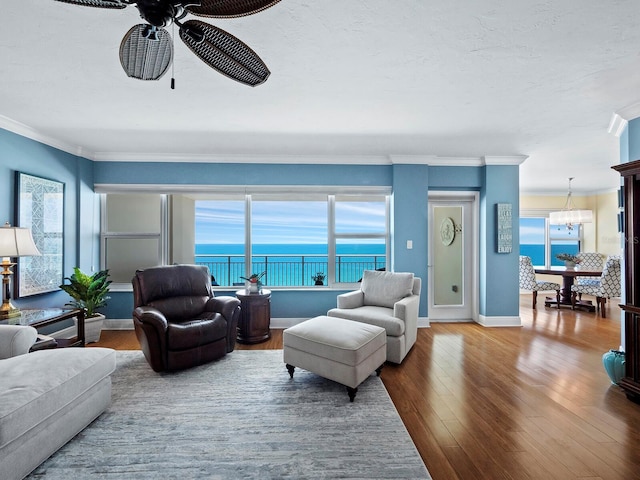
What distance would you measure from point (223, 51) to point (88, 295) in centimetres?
367

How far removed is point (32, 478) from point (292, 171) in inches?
153

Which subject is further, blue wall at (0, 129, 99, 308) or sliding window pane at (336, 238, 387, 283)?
sliding window pane at (336, 238, 387, 283)

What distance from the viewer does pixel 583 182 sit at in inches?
255

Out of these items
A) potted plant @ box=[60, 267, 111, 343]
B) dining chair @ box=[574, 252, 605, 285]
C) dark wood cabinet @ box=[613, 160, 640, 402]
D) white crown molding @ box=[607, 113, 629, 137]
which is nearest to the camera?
dark wood cabinet @ box=[613, 160, 640, 402]

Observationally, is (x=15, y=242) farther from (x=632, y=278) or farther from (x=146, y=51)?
(x=632, y=278)

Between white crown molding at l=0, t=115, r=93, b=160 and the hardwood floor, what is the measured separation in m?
2.50

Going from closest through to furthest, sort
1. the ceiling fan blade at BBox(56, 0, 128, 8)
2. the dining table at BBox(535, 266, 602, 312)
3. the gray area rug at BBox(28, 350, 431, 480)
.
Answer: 1. the ceiling fan blade at BBox(56, 0, 128, 8)
2. the gray area rug at BBox(28, 350, 431, 480)
3. the dining table at BBox(535, 266, 602, 312)

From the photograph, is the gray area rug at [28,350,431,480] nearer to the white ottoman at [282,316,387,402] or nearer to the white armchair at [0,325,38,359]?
the white ottoman at [282,316,387,402]

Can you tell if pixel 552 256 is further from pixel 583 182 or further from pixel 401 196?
pixel 401 196

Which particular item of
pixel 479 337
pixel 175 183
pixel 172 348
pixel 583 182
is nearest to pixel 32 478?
pixel 172 348

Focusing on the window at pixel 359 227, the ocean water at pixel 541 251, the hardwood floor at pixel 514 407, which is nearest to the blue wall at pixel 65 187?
the hardwood floor at pixel 514 407

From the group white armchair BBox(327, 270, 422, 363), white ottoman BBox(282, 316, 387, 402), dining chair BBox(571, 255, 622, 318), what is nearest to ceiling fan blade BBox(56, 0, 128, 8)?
white ottoman BBox(282, 316, 387, 402)

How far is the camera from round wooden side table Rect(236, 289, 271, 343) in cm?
380

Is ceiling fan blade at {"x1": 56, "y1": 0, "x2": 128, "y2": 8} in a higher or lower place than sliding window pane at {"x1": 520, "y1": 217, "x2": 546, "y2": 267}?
higher
